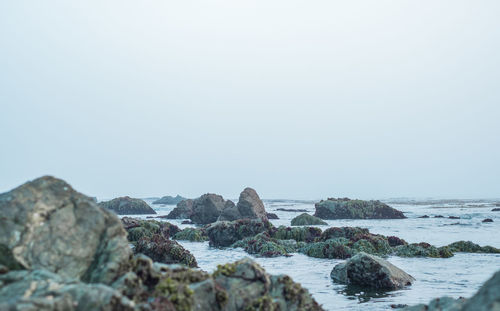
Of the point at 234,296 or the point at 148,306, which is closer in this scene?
the point at 148,306

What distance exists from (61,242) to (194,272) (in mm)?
2339

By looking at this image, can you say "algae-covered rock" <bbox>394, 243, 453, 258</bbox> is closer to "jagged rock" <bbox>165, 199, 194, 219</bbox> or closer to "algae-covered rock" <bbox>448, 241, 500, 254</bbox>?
"algae-covered rock" <bbox>448, 241, 500, 254</bbox>

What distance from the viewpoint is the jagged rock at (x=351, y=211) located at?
6072 cm

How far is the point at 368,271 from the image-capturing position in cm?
1469

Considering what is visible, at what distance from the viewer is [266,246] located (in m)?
24.3

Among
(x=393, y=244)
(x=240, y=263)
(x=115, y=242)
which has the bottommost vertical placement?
(x=393, y=244)

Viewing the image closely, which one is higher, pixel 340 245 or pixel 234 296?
pixel 234 296

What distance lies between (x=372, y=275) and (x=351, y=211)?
4839 cm

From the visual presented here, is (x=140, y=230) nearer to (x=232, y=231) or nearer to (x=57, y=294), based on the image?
(x=232, y=231)

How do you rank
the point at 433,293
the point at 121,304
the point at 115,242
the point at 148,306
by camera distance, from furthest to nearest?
the point at 433,293
the point at 115,242
the point at 148,306
the point at 121,304

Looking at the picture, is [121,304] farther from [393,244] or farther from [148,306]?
[393,244]

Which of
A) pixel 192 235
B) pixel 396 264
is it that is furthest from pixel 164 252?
pixel 192 235

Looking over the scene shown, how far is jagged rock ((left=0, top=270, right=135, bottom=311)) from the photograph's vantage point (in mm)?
4613

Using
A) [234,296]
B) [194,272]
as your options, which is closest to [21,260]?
[194,272]
